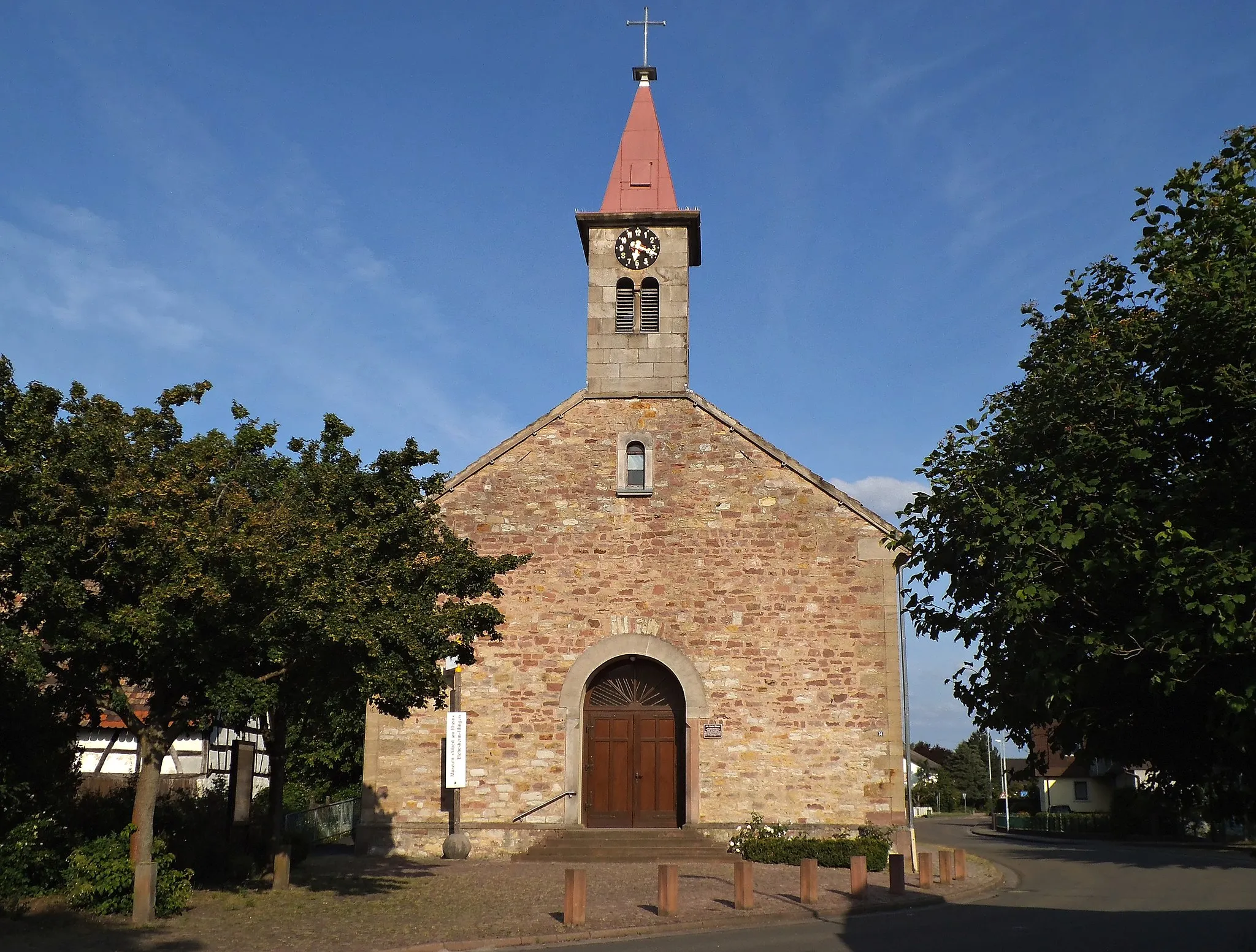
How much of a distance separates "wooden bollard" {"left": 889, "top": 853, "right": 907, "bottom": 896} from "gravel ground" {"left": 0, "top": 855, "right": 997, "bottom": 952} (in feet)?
0.50

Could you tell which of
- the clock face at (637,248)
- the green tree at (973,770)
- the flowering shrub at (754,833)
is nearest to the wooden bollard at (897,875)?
the flowering shrub at (754,833)

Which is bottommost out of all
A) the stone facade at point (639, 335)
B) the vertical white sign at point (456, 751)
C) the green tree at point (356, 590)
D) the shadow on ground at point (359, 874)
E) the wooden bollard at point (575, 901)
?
the shadow on ground at point (359, 874)

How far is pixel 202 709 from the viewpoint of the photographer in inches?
513

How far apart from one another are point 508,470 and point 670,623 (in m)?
4.29

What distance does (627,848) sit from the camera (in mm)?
19500

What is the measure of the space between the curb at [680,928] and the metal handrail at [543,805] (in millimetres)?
6772

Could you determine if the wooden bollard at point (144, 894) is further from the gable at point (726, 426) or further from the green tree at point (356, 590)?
the gable at point (726, 426)

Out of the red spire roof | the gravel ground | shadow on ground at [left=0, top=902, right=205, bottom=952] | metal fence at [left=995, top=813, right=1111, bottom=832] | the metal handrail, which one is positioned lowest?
metal fence at [left=995, top=813, right=1111, bottom=832]

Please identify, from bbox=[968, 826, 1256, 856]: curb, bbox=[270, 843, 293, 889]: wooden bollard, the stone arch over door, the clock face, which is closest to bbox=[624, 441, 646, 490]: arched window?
the stone arch over door

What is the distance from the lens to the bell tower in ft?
73.8

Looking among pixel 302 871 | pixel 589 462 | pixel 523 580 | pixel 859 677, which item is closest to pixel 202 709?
pixel 302 871

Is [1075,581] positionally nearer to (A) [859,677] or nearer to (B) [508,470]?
(A) [859,677]

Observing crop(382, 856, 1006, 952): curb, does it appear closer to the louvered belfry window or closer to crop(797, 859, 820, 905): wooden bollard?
crop(797, 859, 820, 905): wooden bollard

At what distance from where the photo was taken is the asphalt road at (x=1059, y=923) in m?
11.6
